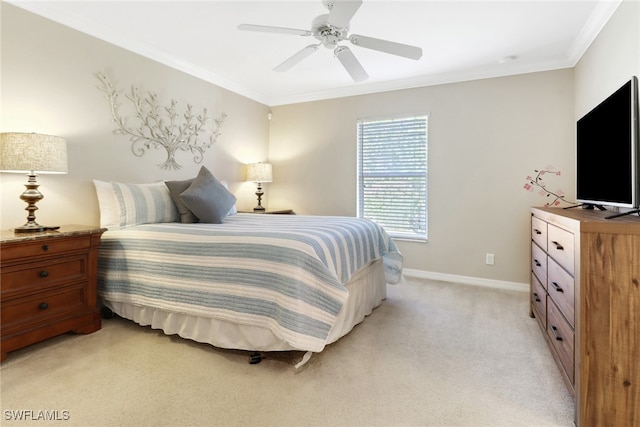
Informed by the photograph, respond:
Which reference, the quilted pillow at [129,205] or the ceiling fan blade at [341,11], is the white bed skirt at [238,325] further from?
the ceiling fan blade at [341,11]

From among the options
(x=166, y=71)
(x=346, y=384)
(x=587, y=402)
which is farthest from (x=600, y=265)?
(x=166, y=71)

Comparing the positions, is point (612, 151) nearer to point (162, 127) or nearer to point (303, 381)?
point (303, 381)

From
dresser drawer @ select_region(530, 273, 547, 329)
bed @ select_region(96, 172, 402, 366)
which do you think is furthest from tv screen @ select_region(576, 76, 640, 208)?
bed @ select_region(96, 172, 402, 366)

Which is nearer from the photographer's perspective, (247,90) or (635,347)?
(635,347)

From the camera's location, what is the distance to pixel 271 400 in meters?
1.58

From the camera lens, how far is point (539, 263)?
2.29 meters

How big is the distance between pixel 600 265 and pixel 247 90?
4159 millimetres

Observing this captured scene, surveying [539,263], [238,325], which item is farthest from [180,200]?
[539,263]

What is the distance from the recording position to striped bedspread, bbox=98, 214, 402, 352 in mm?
1785

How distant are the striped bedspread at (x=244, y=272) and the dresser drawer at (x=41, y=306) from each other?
0.73 ft

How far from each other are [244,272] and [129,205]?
1.41 metres

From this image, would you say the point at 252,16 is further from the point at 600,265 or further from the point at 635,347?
the point at 635,347

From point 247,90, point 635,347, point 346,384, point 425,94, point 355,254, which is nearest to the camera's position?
point 635,347

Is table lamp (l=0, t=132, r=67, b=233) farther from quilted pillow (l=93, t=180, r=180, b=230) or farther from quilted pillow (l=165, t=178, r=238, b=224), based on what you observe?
quilted pillow (l=165, t=178, r=238, b=224)
